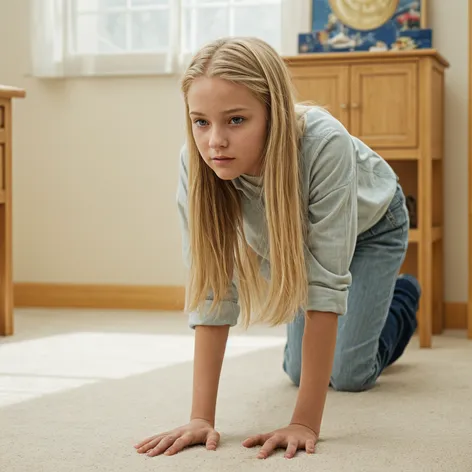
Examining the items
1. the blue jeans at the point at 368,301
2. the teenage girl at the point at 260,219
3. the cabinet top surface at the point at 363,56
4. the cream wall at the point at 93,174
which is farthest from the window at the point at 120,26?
the teenage girl at the point at 260,219

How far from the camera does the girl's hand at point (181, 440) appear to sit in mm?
1578

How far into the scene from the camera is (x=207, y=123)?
1539mm

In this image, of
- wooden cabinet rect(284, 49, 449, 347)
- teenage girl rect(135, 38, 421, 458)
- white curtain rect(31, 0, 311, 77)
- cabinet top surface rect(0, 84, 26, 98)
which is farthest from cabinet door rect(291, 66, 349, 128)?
teenage girl rect(135, 38, 421, 458)

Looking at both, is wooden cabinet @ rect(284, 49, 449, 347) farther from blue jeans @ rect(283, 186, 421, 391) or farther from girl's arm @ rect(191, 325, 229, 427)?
girl's arm @ rect(191, 325, 229, 427)

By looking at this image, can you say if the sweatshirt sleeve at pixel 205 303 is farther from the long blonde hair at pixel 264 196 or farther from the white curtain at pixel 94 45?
the white curtain at pixel 94 45

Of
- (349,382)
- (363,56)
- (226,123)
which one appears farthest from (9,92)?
(226,123)

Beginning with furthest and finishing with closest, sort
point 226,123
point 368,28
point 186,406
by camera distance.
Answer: point 368,28
point 186,406
point 226,123

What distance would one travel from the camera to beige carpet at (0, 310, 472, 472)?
60.9 inches

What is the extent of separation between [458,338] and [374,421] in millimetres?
1294

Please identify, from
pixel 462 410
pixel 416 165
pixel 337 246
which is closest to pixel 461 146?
pixel 416 165

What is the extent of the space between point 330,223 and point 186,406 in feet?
2.00

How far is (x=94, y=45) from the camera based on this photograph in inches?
145

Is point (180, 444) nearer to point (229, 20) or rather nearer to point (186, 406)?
point (186, 406)

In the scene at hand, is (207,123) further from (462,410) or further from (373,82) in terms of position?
(373,82)
